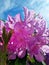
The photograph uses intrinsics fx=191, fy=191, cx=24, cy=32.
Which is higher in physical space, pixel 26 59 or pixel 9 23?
pixel 9 23

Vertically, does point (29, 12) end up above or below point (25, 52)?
above

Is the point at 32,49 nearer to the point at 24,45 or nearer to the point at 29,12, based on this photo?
the point at 24,45

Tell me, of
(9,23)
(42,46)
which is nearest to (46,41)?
(42,46)

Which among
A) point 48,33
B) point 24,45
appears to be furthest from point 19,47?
point 48,33

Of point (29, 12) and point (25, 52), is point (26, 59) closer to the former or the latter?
point (25, 52)

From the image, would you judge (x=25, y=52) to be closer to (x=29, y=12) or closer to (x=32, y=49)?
(x=32, y=49)

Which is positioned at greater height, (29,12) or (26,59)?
(29,12)

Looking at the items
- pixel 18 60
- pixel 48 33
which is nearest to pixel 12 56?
pixel 18 60

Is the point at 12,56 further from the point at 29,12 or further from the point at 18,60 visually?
the point at 29,12
